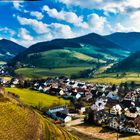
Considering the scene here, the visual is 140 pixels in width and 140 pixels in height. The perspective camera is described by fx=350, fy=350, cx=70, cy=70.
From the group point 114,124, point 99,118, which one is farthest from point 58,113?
point 114,124

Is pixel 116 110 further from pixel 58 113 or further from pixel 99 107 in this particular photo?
pixel 58 113

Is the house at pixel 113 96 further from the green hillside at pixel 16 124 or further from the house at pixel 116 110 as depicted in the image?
the green hillside at pixel 16 124

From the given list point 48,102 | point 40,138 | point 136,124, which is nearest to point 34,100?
point 48,102

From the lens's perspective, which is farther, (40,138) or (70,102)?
(70,102)

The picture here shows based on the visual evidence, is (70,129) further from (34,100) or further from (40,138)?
(34,100)

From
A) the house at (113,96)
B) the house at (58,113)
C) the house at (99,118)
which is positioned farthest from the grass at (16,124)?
the house at (113,96)

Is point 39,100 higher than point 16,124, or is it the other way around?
point 39,100

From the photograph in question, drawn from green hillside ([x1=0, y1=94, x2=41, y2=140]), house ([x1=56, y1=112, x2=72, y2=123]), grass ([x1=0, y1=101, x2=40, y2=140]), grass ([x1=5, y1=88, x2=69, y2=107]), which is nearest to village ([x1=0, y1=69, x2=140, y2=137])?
house ([x1=56, y1=112, x2=72, y2=123])
